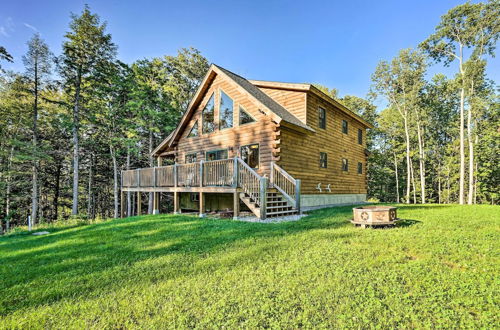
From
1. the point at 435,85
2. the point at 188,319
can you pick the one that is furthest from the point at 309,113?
the point at 435,85

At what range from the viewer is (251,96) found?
11.0 metres

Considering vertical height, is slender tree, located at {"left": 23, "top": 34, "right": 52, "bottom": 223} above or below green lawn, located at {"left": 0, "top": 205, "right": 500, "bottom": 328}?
above

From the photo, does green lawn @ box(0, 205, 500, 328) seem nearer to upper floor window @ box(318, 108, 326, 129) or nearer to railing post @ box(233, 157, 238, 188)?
railing post @ box(233, 157, 238, 188)

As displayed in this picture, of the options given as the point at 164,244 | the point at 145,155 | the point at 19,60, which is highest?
the point at 19,60

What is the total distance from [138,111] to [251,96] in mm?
12420

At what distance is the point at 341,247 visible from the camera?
4.59 meters

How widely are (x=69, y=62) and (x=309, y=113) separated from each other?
1724 centimetres

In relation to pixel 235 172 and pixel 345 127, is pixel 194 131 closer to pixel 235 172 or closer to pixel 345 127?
pixel 235 172

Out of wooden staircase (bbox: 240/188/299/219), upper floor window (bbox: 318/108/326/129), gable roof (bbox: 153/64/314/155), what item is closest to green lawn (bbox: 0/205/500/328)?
wooden staircase (bbox: 240/188/299/219)

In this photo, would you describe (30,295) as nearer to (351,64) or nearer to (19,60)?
(19,60)

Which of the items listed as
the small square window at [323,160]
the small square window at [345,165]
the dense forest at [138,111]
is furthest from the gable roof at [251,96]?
the dense forest at [138,111]

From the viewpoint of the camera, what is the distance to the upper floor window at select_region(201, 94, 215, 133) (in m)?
13.6

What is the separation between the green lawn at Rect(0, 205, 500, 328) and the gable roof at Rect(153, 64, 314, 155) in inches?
249

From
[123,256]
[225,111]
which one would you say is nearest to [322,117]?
[225,111]
